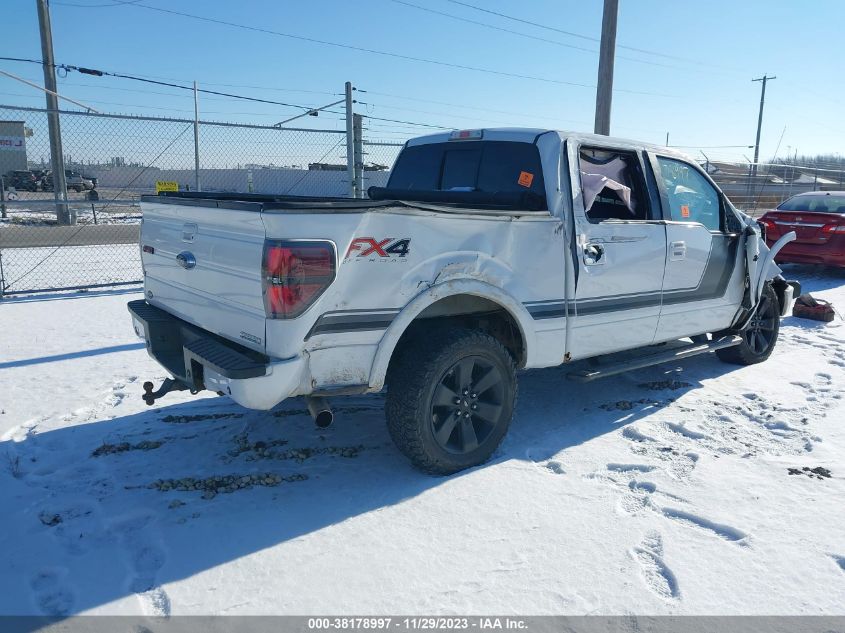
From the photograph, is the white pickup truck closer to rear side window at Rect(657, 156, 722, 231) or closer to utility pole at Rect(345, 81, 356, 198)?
rear side window at Rect(657, 156, 722, 231)

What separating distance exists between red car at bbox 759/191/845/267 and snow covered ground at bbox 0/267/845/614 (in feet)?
21.5

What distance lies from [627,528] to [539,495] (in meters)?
0.50

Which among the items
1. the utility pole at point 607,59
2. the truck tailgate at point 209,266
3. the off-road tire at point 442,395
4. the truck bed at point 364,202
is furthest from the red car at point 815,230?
the truck tailgate at point 209,266

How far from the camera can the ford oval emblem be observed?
358 centimetres

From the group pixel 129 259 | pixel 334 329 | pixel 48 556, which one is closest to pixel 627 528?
pixel 334 329

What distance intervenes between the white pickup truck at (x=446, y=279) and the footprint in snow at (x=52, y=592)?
105cm

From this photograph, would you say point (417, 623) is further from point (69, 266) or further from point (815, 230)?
point (69, 266)

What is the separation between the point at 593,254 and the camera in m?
4.20

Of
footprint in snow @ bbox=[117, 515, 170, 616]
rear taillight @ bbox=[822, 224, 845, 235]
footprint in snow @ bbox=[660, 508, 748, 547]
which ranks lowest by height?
footprint in snow @ bbox=[117, 515, 170, 616]

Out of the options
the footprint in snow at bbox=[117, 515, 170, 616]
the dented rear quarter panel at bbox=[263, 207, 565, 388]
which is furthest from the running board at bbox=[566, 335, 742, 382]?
the footprint in snow at bbox=[117, 515, 170, 616]

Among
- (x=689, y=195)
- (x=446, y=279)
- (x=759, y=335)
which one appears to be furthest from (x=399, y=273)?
(x=759, y=335)

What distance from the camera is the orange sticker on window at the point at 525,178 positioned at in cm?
421

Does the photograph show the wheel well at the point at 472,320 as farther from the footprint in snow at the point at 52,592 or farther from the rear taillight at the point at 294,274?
the footprint in snow at the point at 52,592

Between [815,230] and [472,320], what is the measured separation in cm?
934
